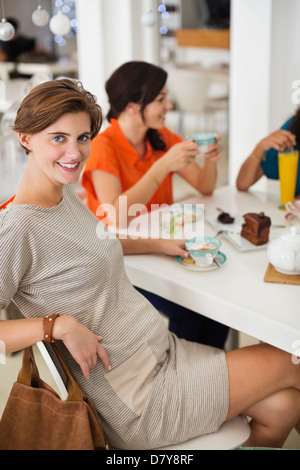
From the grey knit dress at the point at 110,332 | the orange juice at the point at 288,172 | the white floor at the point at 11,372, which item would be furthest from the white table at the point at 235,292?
the white floor at the point at 11,372

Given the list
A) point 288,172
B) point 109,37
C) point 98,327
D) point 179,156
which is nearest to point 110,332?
point 98,327

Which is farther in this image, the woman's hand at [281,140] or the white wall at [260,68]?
the white wall at [260,68]

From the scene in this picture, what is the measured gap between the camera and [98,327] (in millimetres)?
1171

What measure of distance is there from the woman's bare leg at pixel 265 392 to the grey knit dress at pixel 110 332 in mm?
33

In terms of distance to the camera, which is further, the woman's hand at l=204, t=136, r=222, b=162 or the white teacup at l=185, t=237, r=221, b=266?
the woman's hand at l=204, t=136, r=222, b=162

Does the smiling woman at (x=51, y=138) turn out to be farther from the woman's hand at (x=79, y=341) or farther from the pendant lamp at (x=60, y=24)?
the pendant lamp at (x=60, y=24)

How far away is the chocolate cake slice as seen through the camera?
1.52 m

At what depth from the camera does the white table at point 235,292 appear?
Result: 1175 mm

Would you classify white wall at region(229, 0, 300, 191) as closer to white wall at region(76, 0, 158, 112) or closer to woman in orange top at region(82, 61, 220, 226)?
white wall at region(76, 0, 158, 112)

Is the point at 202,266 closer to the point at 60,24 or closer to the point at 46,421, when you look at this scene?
the point at 46,421

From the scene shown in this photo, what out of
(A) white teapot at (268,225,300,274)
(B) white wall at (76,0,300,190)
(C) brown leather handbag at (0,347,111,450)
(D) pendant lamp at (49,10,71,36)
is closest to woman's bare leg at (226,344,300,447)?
(A) white teapot at (268,225,300,274)

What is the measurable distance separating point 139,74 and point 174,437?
4.09 ft
